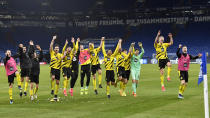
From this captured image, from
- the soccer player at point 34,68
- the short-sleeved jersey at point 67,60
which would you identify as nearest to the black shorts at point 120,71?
the short-sleeved jersey at point 67,60

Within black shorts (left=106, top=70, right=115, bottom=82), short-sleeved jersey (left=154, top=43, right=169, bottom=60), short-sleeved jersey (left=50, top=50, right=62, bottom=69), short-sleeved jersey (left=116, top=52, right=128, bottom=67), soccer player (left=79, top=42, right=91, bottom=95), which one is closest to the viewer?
short-sleeved jersey (left=50, top=50, right=62, bottom=69)

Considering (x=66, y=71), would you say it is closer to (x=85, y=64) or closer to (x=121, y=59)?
(x=85, y=64)

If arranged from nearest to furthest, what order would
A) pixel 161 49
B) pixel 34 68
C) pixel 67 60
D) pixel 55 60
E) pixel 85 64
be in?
pixel 55 60 → pixel 34 68 → pixel 67 60 → pixel 85 64 → pixel 161 49

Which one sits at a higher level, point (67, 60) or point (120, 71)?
point (67, 60)

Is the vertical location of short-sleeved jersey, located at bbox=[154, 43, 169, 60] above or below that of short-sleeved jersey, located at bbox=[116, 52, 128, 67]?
above

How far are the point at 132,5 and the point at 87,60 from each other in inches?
2140

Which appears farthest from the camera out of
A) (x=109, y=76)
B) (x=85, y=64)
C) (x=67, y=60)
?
(x=85, y=64)

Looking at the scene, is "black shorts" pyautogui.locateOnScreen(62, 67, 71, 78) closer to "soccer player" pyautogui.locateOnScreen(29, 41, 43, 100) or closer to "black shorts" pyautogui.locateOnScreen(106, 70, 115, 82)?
"soccer player" pyautogui.locateOnScreen(29, 41, 43, 100)

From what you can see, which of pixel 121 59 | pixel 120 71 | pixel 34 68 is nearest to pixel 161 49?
pixel 121 59

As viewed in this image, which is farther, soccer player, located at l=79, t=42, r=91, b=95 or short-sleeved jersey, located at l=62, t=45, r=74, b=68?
soccer player, located at l=79, t=42, r=91, b=95

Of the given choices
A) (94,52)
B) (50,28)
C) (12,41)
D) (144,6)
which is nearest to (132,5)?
(144,6)

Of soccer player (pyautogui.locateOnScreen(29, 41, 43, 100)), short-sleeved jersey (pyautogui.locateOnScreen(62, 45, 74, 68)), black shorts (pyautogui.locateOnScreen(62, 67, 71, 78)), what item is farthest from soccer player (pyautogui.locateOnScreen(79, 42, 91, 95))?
soccer player (pyautogui.locateOnScreen(29, 41, 43, 100))

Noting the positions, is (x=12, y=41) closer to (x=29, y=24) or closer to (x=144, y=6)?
(x=29, y=24)

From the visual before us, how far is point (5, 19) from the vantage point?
241 ft
